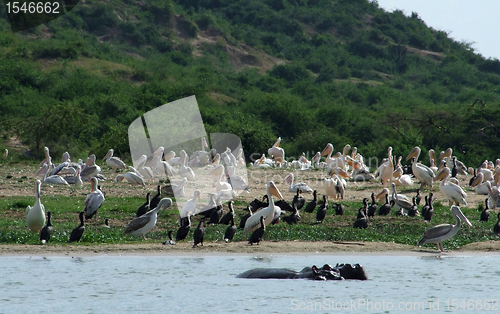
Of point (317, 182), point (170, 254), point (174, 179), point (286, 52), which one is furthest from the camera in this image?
point (286, 52)

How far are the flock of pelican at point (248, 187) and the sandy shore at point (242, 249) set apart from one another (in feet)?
0.69

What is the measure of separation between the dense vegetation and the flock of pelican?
5.43 m

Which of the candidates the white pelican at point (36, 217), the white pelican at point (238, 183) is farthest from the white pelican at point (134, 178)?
the white pelican at point (36, 217)

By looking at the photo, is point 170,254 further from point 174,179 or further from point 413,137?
point 413,137

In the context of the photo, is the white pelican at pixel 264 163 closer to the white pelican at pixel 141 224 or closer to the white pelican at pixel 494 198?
the white pelican at pixel 494 198

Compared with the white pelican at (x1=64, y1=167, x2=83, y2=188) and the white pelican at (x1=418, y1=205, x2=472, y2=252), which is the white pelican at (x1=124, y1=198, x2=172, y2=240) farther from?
the white pelican at (x1=64, y1=167, x2=83, y2=188)

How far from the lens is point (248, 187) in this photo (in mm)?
16172

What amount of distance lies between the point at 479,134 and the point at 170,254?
64.0ft

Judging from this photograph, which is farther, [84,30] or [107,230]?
[84,30]

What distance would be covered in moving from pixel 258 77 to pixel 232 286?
4307 centimetres

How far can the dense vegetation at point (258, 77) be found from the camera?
26.8 metres

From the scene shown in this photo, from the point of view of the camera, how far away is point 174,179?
1672cm

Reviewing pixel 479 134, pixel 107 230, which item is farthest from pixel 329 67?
pixel 107 230

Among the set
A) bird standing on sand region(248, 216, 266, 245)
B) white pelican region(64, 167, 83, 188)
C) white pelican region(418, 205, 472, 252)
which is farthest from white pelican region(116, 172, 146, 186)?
white pelican region(418, 205, 472, 252)
